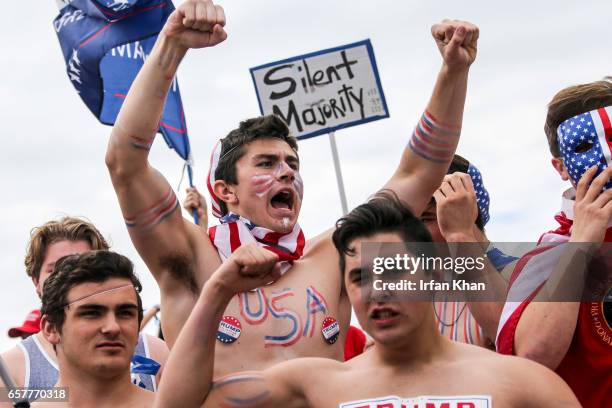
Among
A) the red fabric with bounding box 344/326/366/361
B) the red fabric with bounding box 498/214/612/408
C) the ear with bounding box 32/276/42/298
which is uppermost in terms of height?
the ear with bounding box 32/276/42/298

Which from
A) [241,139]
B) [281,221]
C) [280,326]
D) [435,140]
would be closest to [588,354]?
[435,140]

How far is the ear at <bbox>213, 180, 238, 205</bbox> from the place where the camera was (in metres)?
4.64

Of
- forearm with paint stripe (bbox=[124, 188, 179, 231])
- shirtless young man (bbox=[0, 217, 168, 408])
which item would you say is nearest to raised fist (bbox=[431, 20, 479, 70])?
forearm with paint stripe (bbox=[124, 188, 179, 231])

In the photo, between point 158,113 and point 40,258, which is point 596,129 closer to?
point 158,113

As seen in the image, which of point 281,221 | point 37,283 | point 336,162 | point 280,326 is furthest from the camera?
point 336,162

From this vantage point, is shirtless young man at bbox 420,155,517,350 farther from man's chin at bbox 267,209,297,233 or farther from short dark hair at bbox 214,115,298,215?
short dark hair at bbox 214,115,298,215

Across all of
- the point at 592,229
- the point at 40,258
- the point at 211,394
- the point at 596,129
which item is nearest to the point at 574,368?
the point at 592,229

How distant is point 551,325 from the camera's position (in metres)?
3.58

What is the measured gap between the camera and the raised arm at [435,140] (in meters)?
4.15

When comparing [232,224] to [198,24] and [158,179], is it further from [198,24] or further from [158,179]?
[198,24]

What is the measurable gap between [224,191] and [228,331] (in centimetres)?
78

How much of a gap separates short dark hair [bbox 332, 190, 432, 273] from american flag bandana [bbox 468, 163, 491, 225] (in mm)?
1575

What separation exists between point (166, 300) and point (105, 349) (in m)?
0.30

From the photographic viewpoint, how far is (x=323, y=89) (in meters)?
7.68
